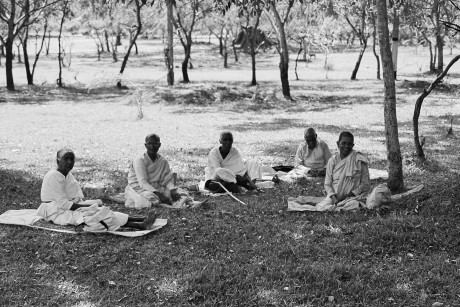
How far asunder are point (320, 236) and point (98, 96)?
20.4m

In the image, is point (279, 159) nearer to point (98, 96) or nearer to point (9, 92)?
point (98, 96)

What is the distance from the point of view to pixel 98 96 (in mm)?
25656

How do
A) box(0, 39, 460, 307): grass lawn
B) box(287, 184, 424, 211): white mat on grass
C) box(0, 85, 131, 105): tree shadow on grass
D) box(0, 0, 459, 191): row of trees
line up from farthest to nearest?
box(0, 85, 131, 105): tree shadow on grass < box(0, 0, 459, 191): row of trees < box(287, 184, 424, 211): white mat on grass < box(0, 39, 460, 307): grass lawn

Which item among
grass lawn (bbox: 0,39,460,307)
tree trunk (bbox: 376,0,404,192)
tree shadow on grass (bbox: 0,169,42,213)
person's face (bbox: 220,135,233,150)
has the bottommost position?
grass lawn (bbox: 0,39,460,307)

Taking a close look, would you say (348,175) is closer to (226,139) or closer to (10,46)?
(226,139)

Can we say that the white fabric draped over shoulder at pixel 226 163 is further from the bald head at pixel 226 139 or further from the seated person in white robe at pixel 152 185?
the seated person in white robe at pixel 152 185

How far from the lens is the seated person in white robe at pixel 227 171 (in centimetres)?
912

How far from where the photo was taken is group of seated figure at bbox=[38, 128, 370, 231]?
715 cm

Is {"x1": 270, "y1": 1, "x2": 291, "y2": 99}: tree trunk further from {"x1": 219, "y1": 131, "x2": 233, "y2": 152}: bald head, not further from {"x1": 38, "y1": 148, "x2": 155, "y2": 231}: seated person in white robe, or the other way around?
{"x1": 38, "y1": 148, "x2": 155, "y2": 231}: seated person in white robe

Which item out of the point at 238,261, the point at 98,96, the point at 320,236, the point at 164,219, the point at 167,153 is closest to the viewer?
the point at 238,261

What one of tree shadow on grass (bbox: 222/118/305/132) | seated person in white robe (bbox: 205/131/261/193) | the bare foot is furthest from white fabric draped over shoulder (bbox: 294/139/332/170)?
tree shadow on grass (bbox: 222/118/305/132)

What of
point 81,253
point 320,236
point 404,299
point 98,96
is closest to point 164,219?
point 81,253

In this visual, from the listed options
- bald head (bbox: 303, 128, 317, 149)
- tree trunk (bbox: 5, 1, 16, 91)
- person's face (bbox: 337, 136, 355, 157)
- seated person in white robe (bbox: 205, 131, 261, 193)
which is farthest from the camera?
tree trunk (bbox: 5, 1, 16, 91)

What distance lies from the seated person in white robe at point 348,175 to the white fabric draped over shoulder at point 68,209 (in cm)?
309
